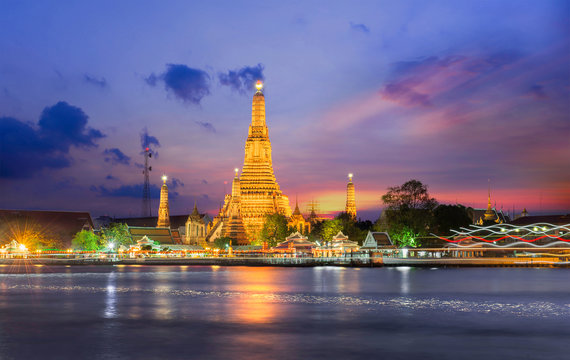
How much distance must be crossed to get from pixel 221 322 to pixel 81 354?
316 inches

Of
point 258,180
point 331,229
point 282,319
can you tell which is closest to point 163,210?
point 258,180

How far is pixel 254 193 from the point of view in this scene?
114438 mm

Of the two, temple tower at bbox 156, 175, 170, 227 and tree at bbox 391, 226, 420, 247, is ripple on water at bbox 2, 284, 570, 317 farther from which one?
temple tower at bbox 156, 175, 170, 227

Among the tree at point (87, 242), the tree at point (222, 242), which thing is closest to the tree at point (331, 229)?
the tree at point (222, 242)

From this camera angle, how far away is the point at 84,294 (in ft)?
131

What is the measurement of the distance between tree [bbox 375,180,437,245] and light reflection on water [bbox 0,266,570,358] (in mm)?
34344

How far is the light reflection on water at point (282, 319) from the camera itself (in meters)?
21.3

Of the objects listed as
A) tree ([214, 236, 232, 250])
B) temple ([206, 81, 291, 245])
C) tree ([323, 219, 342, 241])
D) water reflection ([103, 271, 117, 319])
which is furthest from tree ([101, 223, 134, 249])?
water reflection ([103, 271, 117, 319])

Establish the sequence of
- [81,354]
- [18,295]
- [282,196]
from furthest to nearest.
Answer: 1. [282,196]
2. [18,295]
3. [81,354]

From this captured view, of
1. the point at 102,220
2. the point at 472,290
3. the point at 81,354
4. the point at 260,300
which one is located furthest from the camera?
the point at 102,220

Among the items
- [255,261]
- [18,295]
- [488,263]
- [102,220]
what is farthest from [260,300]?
[102,220]

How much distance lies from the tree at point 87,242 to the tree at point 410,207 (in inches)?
1733

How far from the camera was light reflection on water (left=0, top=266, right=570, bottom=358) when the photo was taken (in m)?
21.3

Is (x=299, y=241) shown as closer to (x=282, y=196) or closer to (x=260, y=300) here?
(x=282, y=196)
